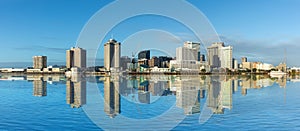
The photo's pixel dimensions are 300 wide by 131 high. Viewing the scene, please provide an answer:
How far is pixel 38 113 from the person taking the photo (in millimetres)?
11773

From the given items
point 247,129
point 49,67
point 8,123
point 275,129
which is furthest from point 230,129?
point 49,67

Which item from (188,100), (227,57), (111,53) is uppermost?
(227,57)

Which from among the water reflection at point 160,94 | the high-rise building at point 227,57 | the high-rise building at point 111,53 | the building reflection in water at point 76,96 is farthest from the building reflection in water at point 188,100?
the high-rise building at point 227,57

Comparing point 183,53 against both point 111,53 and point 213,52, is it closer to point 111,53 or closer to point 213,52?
point 111,53

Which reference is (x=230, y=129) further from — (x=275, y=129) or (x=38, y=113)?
(x=38, y=113)

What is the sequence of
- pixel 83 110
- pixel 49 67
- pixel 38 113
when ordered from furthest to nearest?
pixel 49 67
pixel 83 110
pixel 38 113

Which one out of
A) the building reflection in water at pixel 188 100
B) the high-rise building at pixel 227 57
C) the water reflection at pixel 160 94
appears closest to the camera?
the building reflection in water at pixel 188 100

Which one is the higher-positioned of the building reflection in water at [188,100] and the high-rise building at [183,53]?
the high-rise building at [183,53]

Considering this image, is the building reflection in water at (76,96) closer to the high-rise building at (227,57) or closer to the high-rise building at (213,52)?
the high-rise building at (213,52)

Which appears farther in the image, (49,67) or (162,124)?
(49,67)

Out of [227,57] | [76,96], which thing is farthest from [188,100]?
[227,57]

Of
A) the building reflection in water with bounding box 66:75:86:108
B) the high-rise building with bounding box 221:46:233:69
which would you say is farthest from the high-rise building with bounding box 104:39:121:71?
the high-rise building with bounding box 221:46:233:69

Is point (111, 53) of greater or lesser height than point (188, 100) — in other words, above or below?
above

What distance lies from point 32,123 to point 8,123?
0.85m
